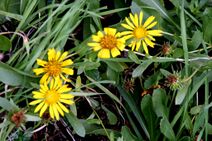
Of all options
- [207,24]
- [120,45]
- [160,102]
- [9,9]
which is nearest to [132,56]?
[120,45]

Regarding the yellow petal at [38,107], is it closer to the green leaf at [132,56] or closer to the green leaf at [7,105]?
the green leaf at [7,105]

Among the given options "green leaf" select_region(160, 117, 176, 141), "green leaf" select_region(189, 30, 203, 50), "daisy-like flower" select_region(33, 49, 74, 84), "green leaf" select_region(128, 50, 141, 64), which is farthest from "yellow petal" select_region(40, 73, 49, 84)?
"green leaf" select_region(189, 30, 203, 50)

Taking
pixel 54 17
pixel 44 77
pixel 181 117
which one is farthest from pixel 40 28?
pixel 181 117

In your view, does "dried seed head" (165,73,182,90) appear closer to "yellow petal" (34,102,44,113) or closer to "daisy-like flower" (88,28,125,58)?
"daisy-like flower" (88,28,125,58)

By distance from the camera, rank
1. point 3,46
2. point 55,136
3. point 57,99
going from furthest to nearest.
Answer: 1. point 55,136
2. point 3,46
3. point 57,99

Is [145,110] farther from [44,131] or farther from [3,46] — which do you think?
→ [3,46]

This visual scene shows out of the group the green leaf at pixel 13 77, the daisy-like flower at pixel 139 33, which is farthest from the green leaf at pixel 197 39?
the green leaf at pixel 13 77
